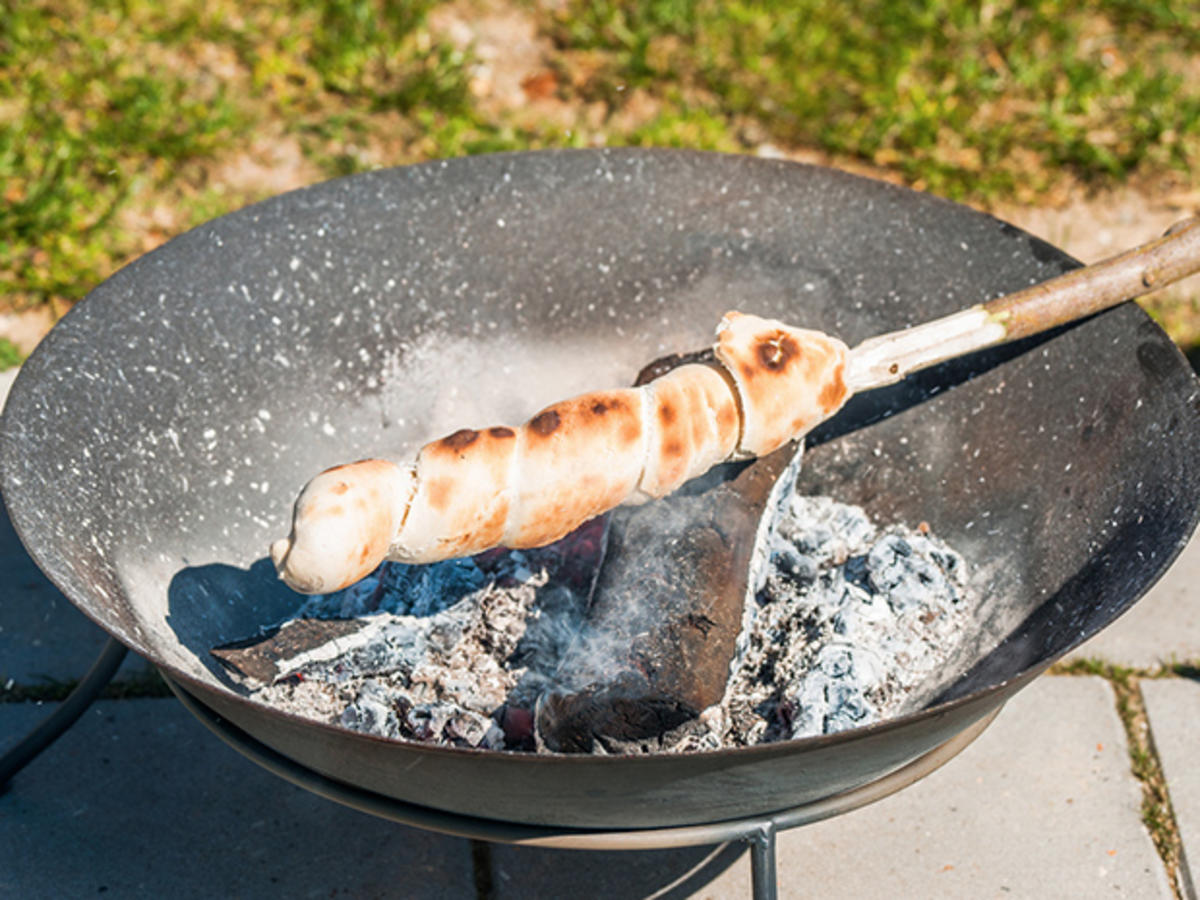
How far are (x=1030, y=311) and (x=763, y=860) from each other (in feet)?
3.84

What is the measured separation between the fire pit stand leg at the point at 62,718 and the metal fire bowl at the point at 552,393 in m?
0.46

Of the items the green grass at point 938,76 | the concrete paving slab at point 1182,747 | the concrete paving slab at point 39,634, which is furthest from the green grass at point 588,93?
the concrete paving slab at point 1182,747

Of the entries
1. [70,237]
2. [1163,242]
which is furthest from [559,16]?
[1163,242]

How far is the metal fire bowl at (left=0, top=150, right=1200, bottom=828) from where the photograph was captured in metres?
1.78

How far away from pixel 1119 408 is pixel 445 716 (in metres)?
1.46

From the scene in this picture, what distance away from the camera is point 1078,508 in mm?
2236

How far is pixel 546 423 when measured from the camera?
1.89 m

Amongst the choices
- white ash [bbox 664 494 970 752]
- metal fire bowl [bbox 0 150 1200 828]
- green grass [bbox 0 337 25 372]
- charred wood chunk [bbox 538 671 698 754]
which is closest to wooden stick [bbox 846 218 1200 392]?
metal fire bowl [bbox 0 150 1200 828]

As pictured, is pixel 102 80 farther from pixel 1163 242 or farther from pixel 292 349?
pixel 1163 242

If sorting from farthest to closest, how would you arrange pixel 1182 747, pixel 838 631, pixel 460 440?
pixel 1182 747 < pixel 838 631 < pixel 460 440

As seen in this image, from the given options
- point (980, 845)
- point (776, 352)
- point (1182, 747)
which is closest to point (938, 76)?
point (1182, 747)

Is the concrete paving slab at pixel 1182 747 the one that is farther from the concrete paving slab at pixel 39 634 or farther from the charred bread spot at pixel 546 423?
the concrete paving slab at pixel 39 634

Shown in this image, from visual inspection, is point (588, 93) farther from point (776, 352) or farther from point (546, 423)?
point (546, 423)

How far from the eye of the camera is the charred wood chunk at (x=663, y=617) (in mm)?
1913
